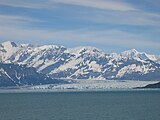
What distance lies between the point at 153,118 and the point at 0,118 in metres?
39.9

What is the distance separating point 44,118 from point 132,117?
22.8m

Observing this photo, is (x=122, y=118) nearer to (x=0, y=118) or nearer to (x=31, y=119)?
(x=31, y=119)

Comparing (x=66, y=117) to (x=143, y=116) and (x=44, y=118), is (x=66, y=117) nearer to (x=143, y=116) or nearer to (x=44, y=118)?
(x=44, y=118)

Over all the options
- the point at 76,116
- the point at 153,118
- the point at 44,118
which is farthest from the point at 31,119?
the point at 153,118

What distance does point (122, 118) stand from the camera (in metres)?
121

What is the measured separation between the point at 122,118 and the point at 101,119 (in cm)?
533

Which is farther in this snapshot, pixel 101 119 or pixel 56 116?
pixel 56 116

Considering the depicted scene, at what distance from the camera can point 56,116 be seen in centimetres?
13025

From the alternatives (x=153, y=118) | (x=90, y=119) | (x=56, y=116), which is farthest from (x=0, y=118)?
(x=153, y=118)

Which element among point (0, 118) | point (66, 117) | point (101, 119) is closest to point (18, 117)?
point (0, 118)

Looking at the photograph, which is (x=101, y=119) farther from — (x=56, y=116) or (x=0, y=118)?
(x=0, y=118)

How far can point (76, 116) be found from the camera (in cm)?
13100

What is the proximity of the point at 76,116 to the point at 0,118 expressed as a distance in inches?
809

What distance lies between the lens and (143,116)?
126 m
